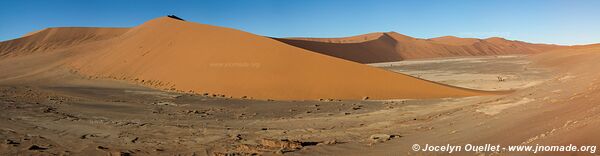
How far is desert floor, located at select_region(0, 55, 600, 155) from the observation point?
19.6ft

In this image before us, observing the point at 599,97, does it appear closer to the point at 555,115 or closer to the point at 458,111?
the point at 555,115

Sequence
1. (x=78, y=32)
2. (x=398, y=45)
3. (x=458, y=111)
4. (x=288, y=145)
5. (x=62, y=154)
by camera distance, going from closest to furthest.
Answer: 1. (x=62, y=154)
2. (x=288, y=145)
3. (x=458, y=111)
4. (x=78, y=32)
5. (x=398, y=45)

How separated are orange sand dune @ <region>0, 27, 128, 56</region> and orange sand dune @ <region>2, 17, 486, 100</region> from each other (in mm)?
19210

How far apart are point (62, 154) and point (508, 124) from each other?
20.4 feet

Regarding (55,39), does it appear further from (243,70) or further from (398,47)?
(398,47)

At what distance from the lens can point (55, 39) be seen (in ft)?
143

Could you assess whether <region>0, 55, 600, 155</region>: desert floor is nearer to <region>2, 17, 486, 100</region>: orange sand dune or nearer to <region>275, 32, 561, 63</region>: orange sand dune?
<region>2, 17, 486, 100</region>: orange sand dune

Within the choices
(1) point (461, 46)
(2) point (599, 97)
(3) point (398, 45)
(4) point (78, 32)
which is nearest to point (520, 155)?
(2) point (599, 97)

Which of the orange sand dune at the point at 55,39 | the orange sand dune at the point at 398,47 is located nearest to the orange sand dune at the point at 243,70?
the orange sand dune at the point at 55,39

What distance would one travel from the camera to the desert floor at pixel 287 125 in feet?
19.6

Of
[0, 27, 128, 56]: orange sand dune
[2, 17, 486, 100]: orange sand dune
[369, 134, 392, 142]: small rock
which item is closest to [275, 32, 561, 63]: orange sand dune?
[0, 27, 128, 56]: orange sand dune

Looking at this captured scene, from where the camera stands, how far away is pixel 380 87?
49.7ft

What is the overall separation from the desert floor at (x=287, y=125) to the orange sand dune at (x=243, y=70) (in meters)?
2.15

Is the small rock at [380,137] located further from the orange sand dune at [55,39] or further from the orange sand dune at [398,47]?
the orange sand dune at [398,47]
